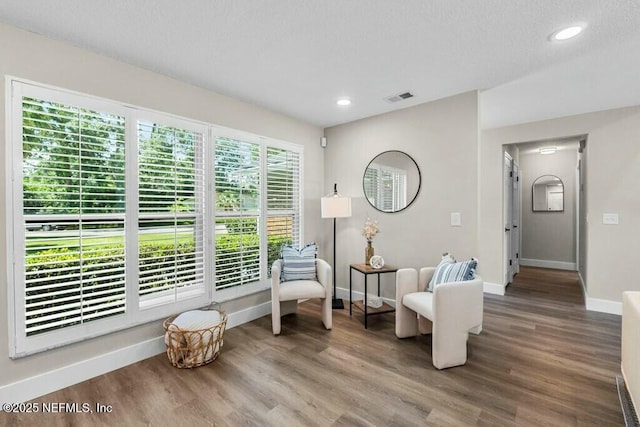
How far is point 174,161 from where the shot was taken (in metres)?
2.70

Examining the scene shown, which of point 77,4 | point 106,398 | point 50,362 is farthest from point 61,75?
point 106,398

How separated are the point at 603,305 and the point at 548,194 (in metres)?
3.42

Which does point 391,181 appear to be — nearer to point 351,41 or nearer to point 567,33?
point 351,41

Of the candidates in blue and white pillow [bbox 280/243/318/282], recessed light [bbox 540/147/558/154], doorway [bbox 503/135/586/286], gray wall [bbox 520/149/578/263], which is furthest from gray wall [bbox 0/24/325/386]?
gray wall [bbox 520/149/578/263]

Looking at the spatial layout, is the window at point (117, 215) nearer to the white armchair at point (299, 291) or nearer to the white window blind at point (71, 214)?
the white window blind at point (71, 214)

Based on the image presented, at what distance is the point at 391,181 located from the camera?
3680mm

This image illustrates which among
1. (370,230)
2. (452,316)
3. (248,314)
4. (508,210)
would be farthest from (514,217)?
(248,314)

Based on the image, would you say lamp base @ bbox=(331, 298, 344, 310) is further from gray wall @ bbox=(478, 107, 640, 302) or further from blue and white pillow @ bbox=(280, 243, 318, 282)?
gray wall @ bbox=(478, 107, 640, 302)

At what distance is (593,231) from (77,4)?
5.51 meters

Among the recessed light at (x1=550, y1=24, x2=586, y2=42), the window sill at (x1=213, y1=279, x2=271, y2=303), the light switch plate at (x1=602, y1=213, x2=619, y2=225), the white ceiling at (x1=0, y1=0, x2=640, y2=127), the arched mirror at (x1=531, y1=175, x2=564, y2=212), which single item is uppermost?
the white ceiling at (x1=0, y1=0, x2=640, y2=127)

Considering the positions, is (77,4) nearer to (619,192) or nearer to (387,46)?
(387,46)

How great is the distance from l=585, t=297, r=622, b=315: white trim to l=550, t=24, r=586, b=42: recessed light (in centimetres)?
331

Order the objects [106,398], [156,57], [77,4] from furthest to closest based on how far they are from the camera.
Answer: [156,57] → [106,398] → [77,4]

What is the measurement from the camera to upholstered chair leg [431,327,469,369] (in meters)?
2.31
